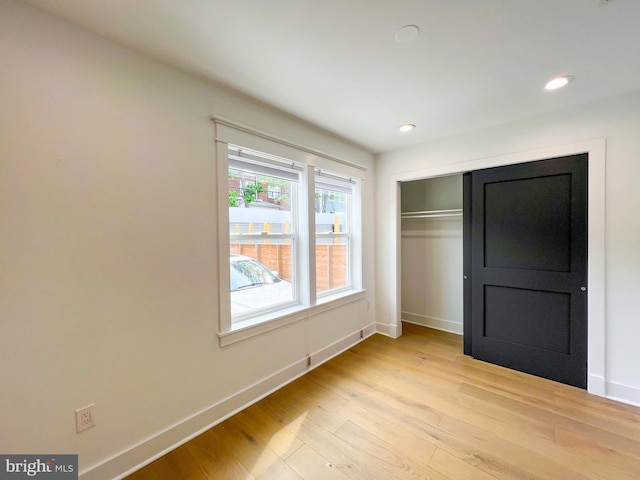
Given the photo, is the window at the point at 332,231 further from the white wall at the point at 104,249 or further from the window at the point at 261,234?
the white wall at the point at 104,249

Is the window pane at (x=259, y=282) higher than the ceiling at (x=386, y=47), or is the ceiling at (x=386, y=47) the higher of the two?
the ceiling at (x=386, y=47)

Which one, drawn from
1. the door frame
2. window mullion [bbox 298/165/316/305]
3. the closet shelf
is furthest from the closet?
window mullion [bbox 298/165/316/305]

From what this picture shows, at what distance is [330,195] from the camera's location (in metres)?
3.04

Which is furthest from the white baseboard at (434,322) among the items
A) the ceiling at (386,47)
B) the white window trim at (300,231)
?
the ceiling at (386,47)

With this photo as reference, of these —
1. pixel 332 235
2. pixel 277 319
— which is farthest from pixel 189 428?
pixel 332 235

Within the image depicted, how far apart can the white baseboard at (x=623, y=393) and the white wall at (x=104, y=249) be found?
3027mm

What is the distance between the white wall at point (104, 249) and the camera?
3.89ft

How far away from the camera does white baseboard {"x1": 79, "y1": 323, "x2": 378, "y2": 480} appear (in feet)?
4.67

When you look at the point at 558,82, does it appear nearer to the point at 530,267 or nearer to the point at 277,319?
the point at 530,267

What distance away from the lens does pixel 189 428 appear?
1718 millimetres

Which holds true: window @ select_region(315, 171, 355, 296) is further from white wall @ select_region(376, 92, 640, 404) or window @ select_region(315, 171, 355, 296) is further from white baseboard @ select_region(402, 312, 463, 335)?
white wall @ select_region(376, 92, 640, 404)

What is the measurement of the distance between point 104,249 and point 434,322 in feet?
12.7

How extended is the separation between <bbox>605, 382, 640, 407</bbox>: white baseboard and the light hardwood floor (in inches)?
2.9

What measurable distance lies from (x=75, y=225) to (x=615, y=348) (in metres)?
3.88
